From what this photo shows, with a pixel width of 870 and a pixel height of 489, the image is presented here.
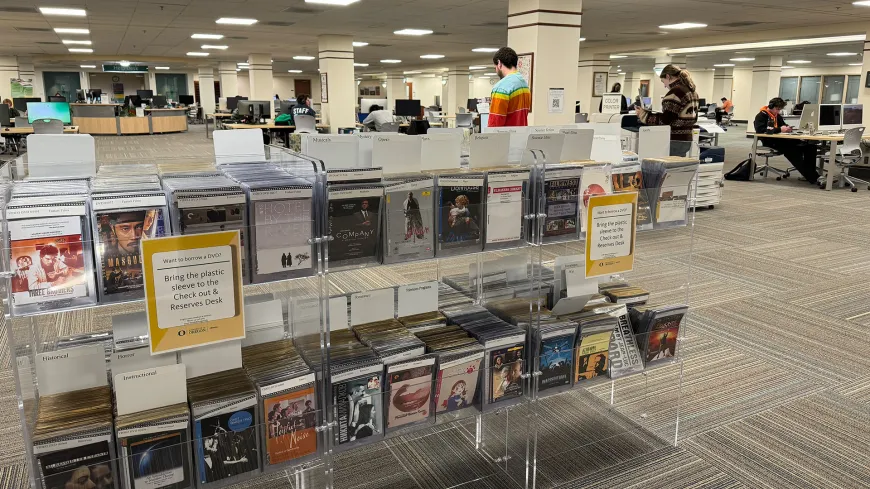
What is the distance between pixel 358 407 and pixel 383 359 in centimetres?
18

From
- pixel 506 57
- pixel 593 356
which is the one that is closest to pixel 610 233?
pixel 593 356

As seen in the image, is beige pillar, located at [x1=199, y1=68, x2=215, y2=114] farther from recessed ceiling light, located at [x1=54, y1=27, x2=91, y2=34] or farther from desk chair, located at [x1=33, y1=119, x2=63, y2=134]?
desk chair, located at [x1=33, y1=119, x2=63, y2=134]

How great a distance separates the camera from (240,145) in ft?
8.23

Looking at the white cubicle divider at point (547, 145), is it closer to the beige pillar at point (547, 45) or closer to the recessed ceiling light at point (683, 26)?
the beige pillar at point (547, 45)

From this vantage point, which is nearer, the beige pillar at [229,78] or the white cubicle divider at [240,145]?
the white cubicle divider at [240,145]

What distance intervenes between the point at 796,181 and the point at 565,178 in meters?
10.2

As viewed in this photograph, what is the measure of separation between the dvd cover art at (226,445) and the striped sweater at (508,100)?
140 inches

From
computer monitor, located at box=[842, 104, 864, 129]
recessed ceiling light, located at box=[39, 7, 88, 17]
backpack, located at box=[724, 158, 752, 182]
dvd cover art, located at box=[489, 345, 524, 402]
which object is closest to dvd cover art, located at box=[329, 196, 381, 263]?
dvd cover art, located at box=[489, 345, 524, 402]

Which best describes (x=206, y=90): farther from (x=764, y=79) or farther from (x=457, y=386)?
(x=457, y=386)

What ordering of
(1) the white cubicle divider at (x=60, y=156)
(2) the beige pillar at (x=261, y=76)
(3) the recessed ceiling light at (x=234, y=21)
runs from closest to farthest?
1. (1) the white cubicle divider at (x=60, y=156)
2. (3) the recessed ceiling light at (x=234, y=21)
3. (2) the beige pillar at (x=261, y=76)

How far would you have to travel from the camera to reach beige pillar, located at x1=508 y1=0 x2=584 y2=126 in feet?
24.2

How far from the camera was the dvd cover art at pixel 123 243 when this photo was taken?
5.48ft

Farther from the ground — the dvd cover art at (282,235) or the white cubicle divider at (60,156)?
the white cubicle divider at (60,156)

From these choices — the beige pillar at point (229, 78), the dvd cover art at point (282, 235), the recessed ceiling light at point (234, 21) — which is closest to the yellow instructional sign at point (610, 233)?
the dvd cover art at point (282, 235)
